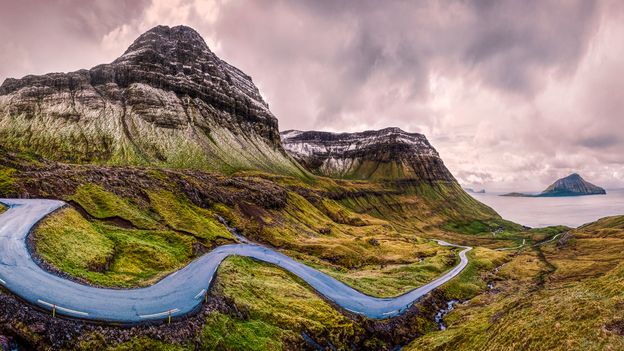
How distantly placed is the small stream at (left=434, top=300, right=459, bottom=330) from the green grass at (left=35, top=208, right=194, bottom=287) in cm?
5065

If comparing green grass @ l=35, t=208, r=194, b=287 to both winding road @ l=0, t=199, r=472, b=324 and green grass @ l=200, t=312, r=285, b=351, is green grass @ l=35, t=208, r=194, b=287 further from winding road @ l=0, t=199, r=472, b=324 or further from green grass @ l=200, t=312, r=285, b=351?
green grass @ l=200, t=312, r=285, b=351

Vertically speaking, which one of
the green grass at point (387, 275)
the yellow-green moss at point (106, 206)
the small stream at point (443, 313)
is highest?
the yellow-green moss at point (106, 206)

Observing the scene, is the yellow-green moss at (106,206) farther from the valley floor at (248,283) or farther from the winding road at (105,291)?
the winding road at (105,291)

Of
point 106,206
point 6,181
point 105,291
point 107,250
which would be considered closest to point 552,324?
point 105,291

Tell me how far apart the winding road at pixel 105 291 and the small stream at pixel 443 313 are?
7.41m

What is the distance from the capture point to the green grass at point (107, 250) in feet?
131

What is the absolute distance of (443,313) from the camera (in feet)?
234

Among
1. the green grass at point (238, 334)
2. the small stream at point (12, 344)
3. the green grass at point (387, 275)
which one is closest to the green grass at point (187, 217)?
the green grass at point (387, 275)

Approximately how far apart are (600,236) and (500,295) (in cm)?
17148

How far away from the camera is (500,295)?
279ft

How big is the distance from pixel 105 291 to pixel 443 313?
2565 inches

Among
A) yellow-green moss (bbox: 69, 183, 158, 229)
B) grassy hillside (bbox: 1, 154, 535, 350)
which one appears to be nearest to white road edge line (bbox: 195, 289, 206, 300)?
grassy hillside (bbox: 1, 154, 535, 350)

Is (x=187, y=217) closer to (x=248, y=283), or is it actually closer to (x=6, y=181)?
(x=6, y=181)

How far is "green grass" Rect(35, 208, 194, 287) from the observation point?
39.9m
